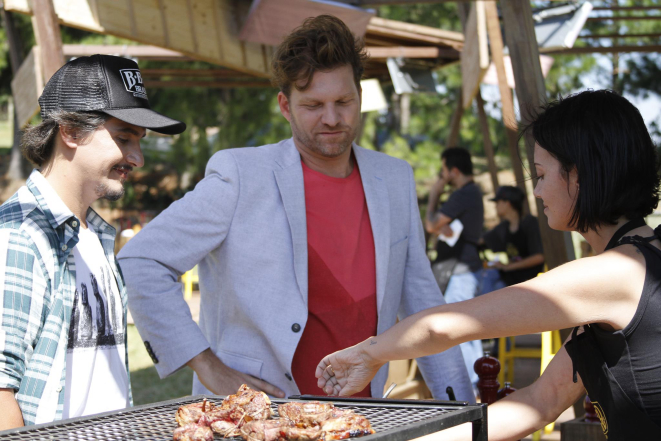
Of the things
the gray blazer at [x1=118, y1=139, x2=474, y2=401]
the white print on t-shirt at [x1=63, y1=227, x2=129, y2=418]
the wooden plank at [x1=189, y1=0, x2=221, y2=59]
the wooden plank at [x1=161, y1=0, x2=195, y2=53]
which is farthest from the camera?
the wooden plank at [x1=189, y1=0, x2=221, y2=59]

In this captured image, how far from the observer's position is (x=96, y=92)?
2047 mm

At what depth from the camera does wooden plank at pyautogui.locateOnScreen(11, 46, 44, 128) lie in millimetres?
4074

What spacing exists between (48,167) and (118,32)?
232 centimetres

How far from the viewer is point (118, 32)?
162 inches

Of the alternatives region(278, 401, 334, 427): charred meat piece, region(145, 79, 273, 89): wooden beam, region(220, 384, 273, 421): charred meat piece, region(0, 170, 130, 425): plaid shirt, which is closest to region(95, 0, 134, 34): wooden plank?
region(0, 170, 130, 425): plaid shirt

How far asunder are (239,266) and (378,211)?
1.82 feet

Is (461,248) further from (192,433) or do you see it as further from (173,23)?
(192,433)

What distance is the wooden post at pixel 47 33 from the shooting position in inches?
144

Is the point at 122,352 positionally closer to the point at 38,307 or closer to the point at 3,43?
→ the point at 38,307

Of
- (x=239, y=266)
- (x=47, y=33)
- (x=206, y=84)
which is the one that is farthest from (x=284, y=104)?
(x=206, y=84)

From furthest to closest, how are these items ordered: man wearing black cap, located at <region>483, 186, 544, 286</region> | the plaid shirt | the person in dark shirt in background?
man wearing black cap, located at <region>483, 186, 544, 286</region>
the person in dark shirt in background
the plaid shirt

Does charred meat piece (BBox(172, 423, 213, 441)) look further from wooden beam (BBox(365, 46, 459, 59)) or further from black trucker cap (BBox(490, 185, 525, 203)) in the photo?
wooden beam (BBox(365, 46, 459, 59))

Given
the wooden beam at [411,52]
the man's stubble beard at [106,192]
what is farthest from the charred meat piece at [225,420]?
the wooden beam at [411,52]

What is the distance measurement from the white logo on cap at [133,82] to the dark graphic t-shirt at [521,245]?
16.1ft
